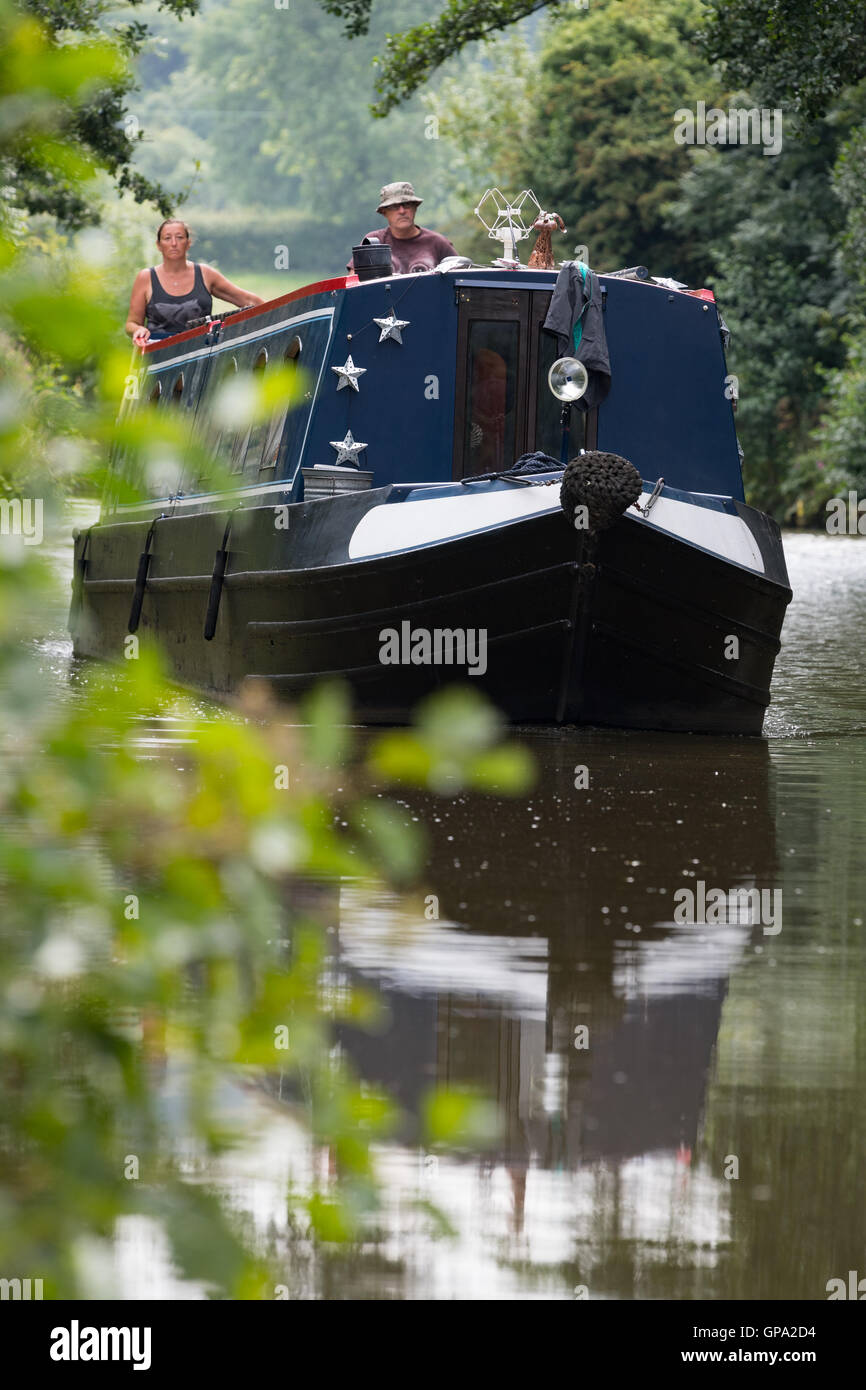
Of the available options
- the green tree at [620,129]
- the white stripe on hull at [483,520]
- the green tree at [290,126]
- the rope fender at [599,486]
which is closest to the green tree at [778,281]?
the green tree at [620,129]

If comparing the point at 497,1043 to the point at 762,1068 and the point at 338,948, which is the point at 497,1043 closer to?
the point at 762,1068

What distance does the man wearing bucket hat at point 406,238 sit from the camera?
11.8m

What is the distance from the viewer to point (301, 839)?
169 centimetres

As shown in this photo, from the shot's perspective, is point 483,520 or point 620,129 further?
point 620,129

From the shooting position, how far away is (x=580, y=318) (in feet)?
35.1

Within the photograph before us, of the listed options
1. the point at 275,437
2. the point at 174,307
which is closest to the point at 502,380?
the point at 275,437

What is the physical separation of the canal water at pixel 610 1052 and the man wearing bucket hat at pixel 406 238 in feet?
14.2

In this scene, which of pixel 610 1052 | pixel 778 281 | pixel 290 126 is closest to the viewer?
pixel 610 1052

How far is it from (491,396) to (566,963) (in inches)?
231

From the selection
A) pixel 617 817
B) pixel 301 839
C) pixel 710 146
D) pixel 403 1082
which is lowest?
pixel 403 1082

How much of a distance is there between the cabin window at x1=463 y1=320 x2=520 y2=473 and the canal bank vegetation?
9090 mm

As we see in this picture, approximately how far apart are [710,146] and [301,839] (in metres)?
42.1

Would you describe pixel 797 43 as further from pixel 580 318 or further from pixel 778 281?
pixel 778 281

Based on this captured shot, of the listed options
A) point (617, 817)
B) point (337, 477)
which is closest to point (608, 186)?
point (337, 477)
